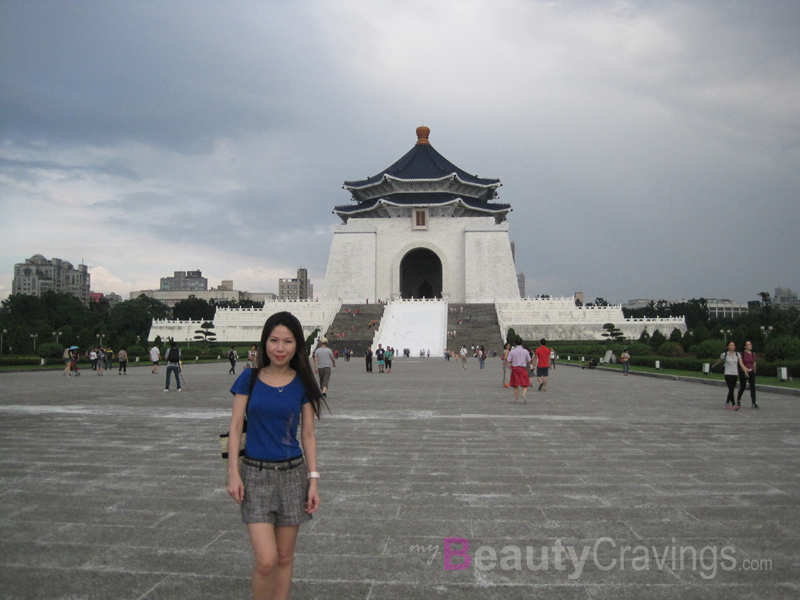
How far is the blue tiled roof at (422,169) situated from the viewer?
46.8 meters

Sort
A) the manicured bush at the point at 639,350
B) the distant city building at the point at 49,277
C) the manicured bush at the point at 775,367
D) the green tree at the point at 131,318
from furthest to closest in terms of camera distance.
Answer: the distant city building at the point at 49,277, the green tree at the point at 131,318, the manicured bush at the point at 639,350, the manicured bush at the point at 775,367

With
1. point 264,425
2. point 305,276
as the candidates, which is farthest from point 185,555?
point 305,276

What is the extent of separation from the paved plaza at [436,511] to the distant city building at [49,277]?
102 metres

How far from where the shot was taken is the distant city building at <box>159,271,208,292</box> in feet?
488

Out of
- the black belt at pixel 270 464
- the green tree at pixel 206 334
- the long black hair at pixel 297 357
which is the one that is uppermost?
the green tree at pixel 206 334

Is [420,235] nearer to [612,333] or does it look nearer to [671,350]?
[612,333]

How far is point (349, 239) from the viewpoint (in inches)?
1831

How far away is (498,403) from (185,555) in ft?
23.3

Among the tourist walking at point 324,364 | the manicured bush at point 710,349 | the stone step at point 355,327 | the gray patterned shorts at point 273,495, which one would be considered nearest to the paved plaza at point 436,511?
the gray patterned shorts at point 273,495

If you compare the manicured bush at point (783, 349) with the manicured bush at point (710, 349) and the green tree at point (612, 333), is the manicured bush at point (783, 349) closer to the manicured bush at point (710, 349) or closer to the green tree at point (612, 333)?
the manicured bush at point (710, 349)

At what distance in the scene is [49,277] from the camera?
106 metres

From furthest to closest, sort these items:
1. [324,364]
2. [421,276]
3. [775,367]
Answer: [421,276], [775,367], [324,364]

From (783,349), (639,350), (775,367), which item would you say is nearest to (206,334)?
(639,350)

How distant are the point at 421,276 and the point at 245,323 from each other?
19.6 meters
